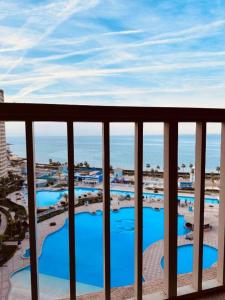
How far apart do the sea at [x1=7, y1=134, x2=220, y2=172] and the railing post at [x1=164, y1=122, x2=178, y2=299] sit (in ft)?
0.28

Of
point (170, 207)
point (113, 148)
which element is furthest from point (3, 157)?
point (170, 207)

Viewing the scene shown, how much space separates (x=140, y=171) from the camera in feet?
4.24

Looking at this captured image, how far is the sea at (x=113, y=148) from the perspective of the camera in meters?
1.31

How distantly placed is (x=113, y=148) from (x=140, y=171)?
0.21 m

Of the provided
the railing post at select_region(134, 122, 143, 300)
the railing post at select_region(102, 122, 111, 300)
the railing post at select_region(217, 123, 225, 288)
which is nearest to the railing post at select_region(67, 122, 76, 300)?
the railing post at select_region(102, 122, 111, 300)

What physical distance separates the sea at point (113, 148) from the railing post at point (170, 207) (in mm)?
85

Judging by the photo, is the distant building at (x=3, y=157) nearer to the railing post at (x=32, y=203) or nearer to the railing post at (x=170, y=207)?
the railing post at (x=32, y=203)

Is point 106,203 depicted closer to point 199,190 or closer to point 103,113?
point 103,113

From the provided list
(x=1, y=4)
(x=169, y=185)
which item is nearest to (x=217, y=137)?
(x=169, y=185)

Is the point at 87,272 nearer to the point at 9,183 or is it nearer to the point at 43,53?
the point at 9,183

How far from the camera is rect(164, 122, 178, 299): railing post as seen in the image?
1.32 meters

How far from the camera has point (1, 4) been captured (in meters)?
3.32

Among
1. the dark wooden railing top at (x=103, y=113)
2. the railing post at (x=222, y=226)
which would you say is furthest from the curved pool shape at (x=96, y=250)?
the dark wooden railing top at (x=103, y=113)

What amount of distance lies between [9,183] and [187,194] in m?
1.54
